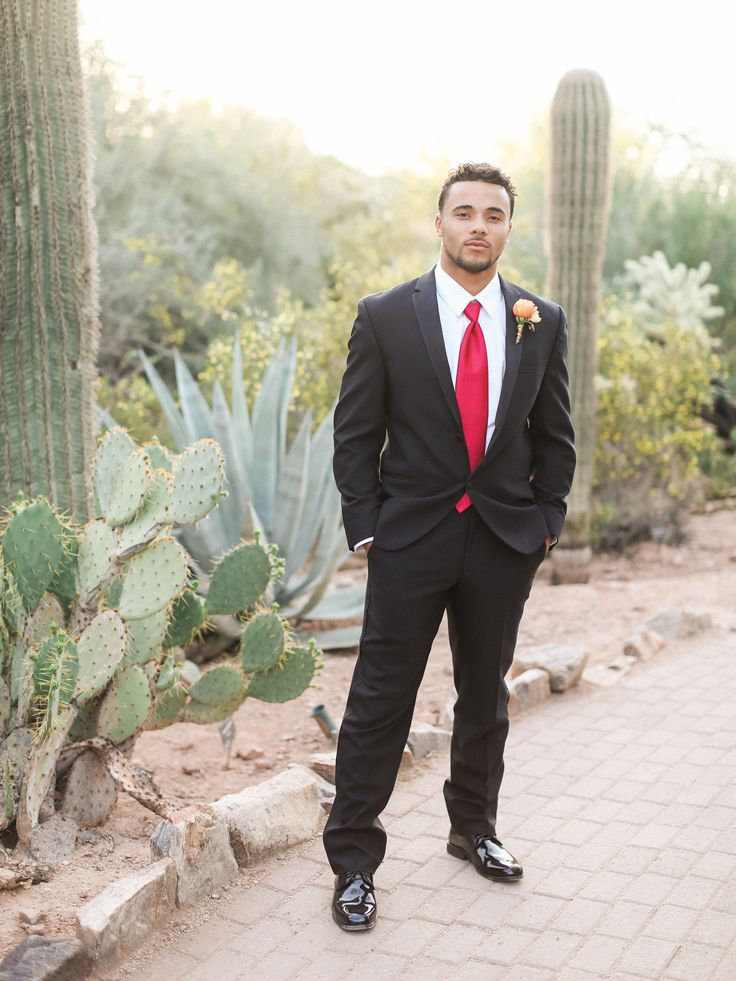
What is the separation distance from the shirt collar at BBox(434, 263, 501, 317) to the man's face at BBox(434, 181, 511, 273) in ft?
0.21

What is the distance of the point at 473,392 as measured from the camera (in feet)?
10.8

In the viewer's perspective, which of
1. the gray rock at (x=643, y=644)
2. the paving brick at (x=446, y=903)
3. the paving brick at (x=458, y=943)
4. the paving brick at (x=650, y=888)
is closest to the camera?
the paving brick at (x=458, y=943)

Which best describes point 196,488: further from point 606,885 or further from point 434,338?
point 606,885

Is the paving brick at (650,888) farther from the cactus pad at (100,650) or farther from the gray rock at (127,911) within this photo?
the cactus pad at (100,650)

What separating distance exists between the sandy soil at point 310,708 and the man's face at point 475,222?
206 cm

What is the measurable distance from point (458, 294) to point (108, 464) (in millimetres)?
1458

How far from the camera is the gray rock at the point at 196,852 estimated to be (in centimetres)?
339

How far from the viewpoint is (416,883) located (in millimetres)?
3586

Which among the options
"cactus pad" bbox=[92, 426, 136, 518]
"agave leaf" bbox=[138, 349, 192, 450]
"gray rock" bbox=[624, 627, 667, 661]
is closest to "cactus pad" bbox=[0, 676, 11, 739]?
"cactus pad" bbox=[92, 426, 136, 518]

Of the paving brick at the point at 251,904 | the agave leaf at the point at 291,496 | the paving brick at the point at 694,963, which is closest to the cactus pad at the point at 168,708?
the paving brick at the point at 251,904

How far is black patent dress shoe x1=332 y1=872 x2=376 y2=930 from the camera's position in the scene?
3256mm

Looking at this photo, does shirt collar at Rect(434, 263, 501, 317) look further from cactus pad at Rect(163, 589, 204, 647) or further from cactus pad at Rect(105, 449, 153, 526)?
cactus pad at Rect(163, 589, 204, 647)

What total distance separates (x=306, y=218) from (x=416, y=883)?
48.8ft

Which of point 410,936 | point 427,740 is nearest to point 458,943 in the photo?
point 410,936
